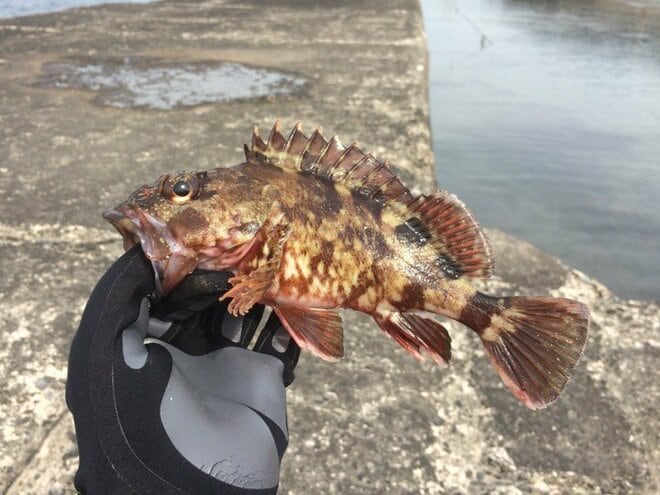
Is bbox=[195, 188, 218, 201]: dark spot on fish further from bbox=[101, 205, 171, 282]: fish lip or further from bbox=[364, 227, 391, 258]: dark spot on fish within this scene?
bbox=[364, 227, 391, 258]: dark spot on fish

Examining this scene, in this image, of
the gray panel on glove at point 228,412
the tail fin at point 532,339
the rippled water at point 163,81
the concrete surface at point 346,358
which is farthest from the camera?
the rippled water at point 163,81

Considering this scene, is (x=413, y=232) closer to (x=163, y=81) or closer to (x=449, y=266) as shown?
(x=449, y=266)

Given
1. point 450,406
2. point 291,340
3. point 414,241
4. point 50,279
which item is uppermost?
point 414,241

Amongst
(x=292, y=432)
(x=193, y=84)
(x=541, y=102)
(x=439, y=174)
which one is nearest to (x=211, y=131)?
(x=193, y=84)

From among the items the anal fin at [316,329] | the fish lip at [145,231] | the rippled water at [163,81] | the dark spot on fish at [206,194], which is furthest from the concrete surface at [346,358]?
the dark spot on fish at [206,194]

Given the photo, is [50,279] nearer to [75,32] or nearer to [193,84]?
[193,84]

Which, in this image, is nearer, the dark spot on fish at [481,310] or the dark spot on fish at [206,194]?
the dark spot on fish at [206,194]

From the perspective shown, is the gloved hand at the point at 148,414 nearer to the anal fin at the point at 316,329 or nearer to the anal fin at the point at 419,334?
the anal fin at the point at 316,329
